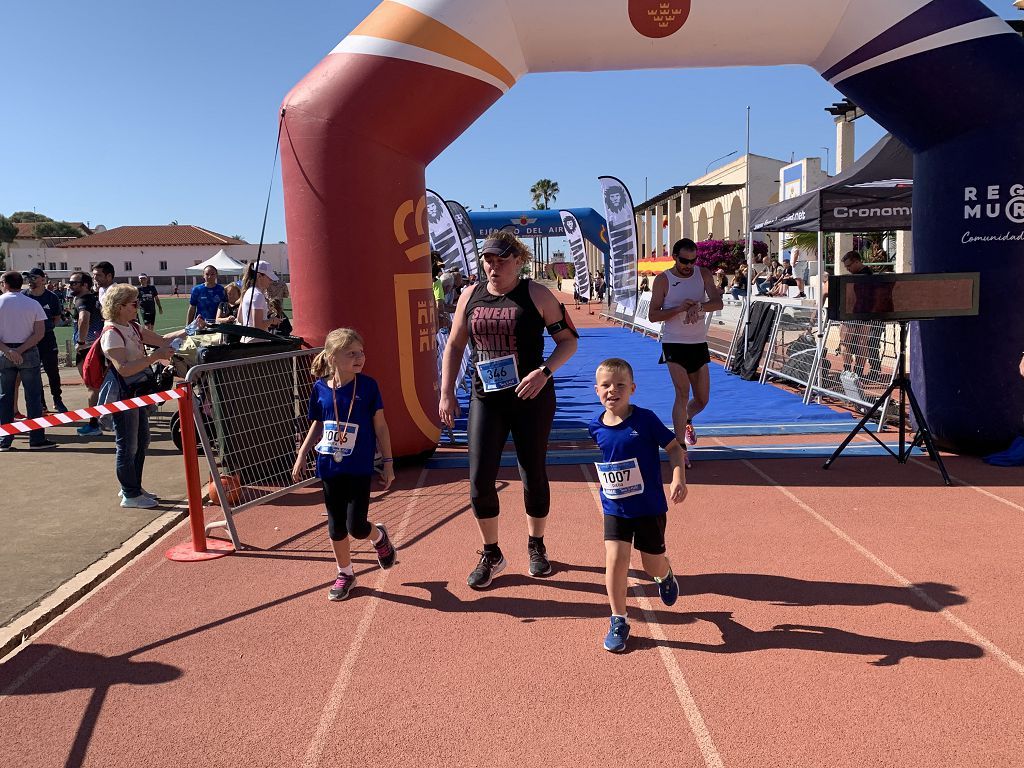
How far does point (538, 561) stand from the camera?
15.1 feet

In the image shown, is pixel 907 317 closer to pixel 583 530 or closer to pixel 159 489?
pixel 583 530

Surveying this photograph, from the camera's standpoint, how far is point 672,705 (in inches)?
124

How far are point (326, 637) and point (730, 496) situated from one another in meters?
3.46

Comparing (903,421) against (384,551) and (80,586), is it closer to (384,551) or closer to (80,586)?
(384,551)

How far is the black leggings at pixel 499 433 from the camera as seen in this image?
14.4 feet

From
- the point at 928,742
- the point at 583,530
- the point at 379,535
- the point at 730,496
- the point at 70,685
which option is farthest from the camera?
the point at 730,496

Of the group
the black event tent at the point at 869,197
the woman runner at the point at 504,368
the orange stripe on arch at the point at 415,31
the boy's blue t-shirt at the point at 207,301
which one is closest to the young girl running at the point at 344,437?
the woman runner at the point at 504,368

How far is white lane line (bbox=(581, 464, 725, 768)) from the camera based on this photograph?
2.82 metres

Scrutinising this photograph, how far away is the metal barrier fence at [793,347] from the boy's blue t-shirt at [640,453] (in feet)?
25.8

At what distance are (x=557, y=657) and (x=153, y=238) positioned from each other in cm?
10204

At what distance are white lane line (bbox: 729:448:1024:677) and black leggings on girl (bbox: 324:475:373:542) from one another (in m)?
3.01

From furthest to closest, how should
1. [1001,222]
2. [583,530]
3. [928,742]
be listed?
1. [1001,222]
2. [583,530]
3. [928,742]

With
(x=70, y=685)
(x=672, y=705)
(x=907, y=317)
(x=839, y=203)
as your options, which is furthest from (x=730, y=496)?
(x=839, y=203)

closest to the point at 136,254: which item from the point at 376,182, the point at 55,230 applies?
the point at 55,230
